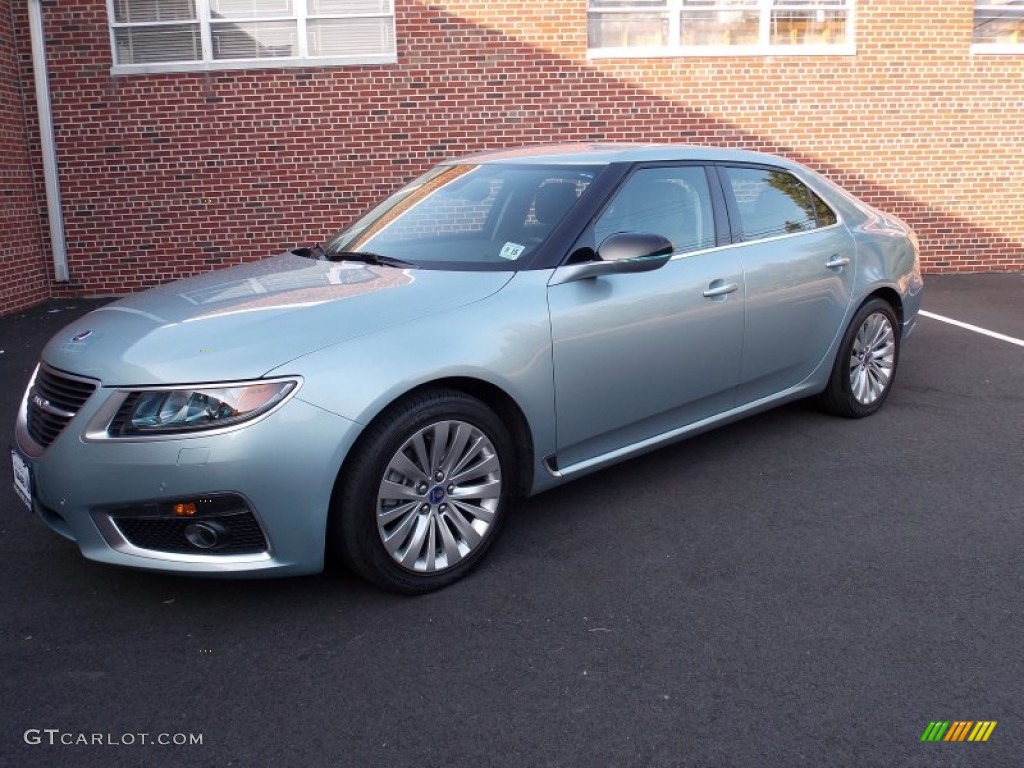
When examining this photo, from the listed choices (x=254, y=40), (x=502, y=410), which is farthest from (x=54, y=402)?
(x=254, y=40)

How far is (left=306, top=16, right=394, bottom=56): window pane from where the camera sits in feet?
34.1

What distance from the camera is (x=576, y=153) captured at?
4.61m

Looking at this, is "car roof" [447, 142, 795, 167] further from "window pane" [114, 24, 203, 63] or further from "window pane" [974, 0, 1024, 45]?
"window pane" [974, 0, 1024, 45]

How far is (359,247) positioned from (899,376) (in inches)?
158

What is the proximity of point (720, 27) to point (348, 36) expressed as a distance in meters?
4.14

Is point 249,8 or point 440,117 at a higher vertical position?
point 249,8

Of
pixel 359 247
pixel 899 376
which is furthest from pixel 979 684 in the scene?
pixel 899 376

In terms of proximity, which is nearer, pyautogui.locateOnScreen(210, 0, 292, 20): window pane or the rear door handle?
the rear door handle

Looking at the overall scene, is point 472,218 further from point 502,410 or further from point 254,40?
point 254,40

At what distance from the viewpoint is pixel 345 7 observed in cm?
1038

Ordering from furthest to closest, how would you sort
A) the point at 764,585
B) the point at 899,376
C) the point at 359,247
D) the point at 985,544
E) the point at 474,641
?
the point at 899,376, the point at 359,247, the point at 985,544, the point at 764,585, the point at 474,641

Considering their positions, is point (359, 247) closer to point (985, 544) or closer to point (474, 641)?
point (474, 641)

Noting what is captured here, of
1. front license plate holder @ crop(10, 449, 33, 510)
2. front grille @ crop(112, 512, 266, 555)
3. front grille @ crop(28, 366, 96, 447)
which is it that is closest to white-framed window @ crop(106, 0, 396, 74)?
front grille @ crop(28, 366, 96, 447)

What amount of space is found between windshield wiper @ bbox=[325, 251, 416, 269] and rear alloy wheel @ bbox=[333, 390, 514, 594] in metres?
0.84
